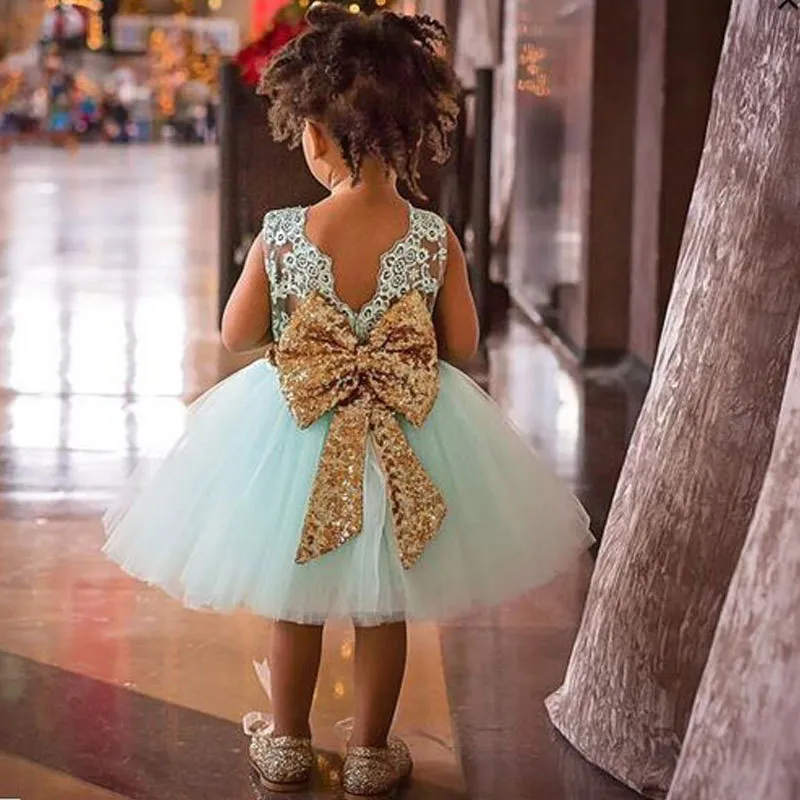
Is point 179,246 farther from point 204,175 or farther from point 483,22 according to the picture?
point 204,175

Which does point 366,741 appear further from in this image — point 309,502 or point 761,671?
point 761,671

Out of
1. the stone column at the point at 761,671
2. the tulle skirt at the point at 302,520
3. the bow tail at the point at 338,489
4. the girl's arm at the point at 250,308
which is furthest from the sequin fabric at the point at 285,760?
the stone column at the point at 761,671

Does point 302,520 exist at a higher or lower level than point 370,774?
higher

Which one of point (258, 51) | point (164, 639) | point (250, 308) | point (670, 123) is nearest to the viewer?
point (250, 308)

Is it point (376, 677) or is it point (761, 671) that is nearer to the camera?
point (761, 671)

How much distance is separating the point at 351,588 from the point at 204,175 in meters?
23.7

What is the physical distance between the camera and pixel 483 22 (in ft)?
40.4

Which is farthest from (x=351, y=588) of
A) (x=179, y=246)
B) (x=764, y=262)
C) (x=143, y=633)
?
(x=179, y=246)

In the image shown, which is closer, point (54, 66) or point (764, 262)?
point (764, 262)

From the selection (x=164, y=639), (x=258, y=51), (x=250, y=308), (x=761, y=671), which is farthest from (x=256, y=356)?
(x=761, y=671)

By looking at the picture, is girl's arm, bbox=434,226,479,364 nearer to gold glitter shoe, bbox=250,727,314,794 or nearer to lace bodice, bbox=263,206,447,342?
lace bodice, bbox=263,206,447,342

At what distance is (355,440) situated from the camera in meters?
3.18

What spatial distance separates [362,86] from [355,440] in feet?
2.03

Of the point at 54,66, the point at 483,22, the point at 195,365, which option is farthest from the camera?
the point at 54,66
